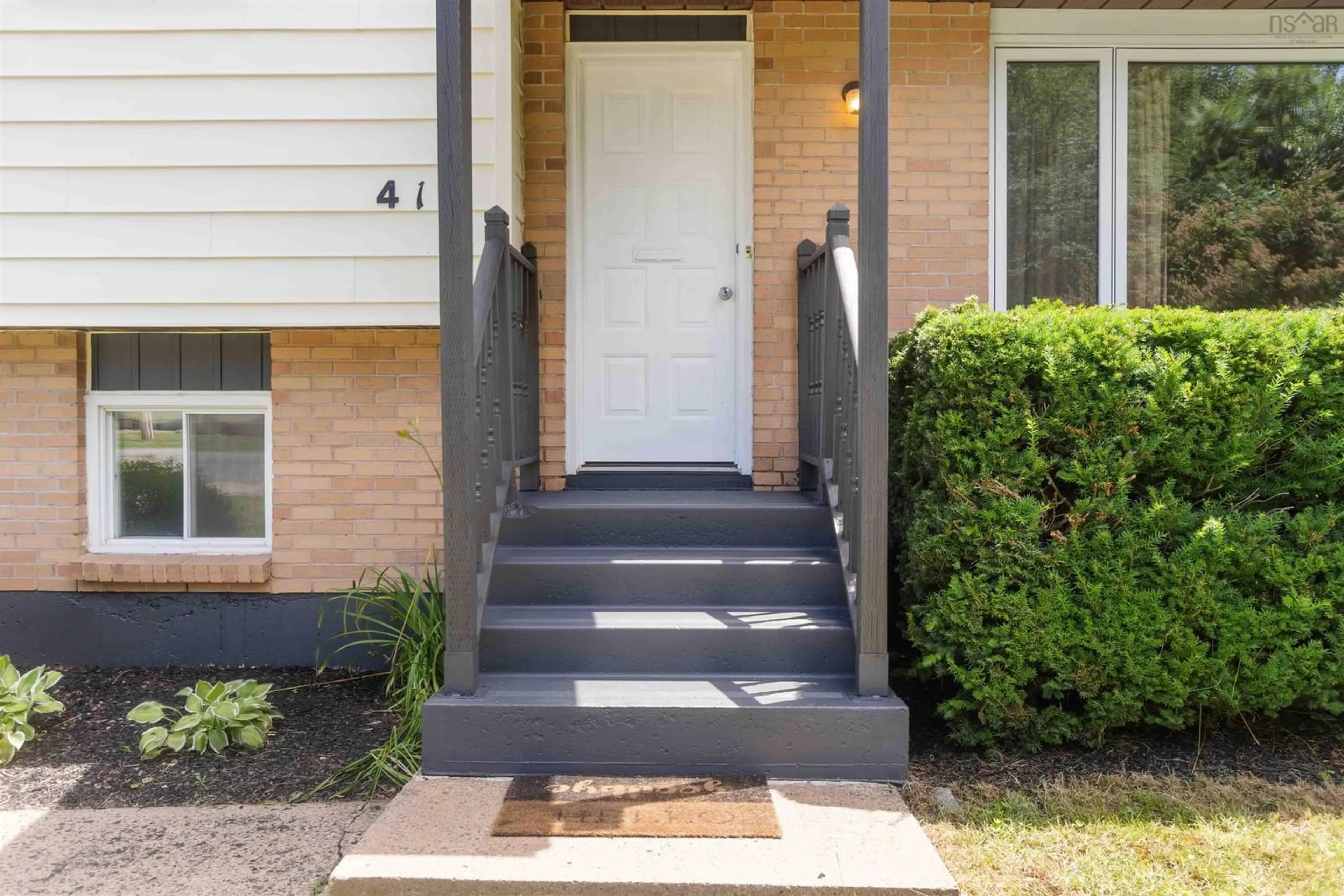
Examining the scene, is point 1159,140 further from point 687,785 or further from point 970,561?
point 687,785

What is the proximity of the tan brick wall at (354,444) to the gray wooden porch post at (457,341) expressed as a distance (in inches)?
46.6

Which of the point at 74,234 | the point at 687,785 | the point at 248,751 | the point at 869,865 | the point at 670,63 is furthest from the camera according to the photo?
the point at 670,63

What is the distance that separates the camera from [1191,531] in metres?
3.04

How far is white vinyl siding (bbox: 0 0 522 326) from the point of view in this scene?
12.6 ft

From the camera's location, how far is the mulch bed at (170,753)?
9.97 feet

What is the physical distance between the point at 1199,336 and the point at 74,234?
4.34m

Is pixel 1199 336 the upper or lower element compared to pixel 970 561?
upper

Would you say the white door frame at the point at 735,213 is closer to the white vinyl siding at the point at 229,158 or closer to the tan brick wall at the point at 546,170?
the tan brick wall at the point at 546,170

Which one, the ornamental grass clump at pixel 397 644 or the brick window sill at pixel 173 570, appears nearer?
the ornamental grass clump at pixel 397 644

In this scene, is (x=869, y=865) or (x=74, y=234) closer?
(x=869, y=865)

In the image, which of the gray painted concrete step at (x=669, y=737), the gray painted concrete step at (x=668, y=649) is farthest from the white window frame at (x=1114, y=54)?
the gray painted concrete step at (x=669, y=737)

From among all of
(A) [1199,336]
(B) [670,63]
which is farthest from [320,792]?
(B) [670,63]

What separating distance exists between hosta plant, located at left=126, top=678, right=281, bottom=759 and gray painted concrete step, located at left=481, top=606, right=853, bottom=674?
91 cm

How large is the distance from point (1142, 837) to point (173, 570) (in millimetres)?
Answer: 3874
